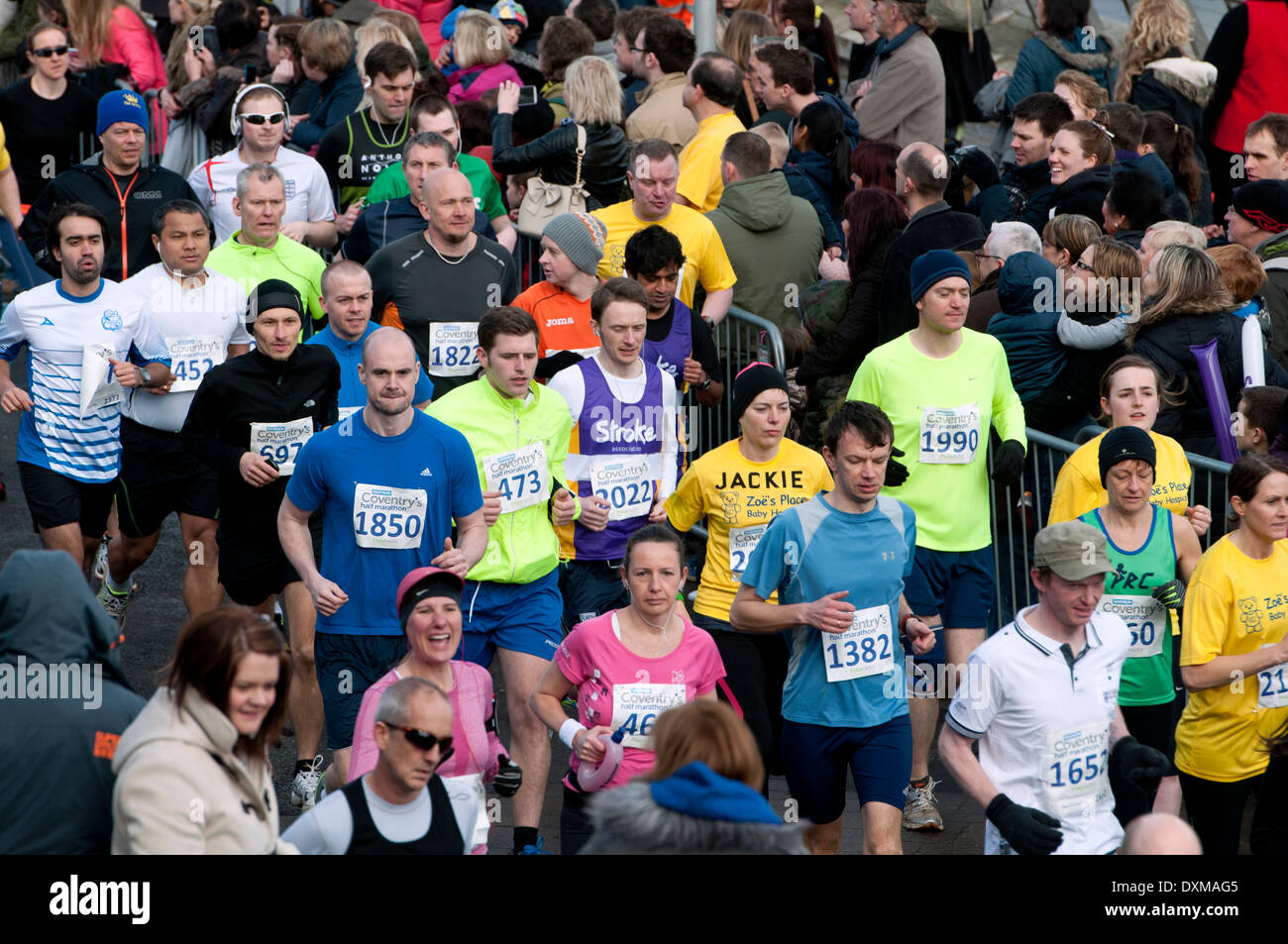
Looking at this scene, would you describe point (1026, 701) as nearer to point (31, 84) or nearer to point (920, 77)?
point (920, 77)

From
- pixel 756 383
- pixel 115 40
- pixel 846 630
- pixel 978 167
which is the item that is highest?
pixel 115 40

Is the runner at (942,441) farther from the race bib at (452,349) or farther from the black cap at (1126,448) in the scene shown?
the race bib at (452,349)

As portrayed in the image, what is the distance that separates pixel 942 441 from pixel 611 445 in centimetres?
148

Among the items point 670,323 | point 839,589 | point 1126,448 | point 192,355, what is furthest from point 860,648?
point 192,355

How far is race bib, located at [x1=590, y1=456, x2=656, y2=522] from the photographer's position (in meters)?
7.84

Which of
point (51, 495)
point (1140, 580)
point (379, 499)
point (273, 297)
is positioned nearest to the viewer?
point (1140, 580)

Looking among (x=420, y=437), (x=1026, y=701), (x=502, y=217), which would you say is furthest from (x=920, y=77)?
(x=1026, y=701)

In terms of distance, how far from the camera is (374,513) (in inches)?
270

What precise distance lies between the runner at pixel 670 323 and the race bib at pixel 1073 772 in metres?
3.31

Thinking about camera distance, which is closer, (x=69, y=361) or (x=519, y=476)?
(x=519, y=476)

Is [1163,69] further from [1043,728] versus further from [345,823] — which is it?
[345,823]

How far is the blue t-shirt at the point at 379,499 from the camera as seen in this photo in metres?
6.86

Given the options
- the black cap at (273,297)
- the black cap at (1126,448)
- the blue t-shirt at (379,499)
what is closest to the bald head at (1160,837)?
the black cap at (1126,448)
